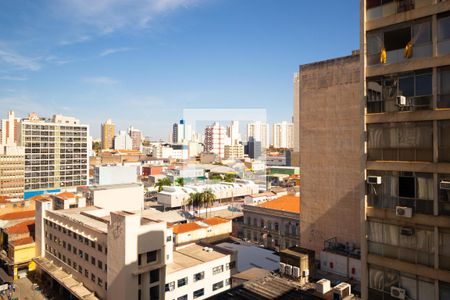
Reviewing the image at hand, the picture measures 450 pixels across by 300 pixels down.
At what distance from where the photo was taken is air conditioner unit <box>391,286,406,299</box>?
23.2 feet

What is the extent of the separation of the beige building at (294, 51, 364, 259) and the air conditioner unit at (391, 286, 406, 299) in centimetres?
1831

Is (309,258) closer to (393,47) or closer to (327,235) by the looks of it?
(327,235)

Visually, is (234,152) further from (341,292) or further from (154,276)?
(341,292)

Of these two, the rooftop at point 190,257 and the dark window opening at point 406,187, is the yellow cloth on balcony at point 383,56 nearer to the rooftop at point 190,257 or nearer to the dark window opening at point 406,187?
the dark window opening at point 406,187

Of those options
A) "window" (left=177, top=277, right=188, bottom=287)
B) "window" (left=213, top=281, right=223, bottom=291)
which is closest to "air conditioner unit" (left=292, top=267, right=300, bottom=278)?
"window" (left=177, top=277, right=188, bottom=287)

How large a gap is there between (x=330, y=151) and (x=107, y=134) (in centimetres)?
18214

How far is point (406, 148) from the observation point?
7.20 metres

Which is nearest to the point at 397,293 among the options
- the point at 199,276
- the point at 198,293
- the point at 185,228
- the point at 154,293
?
the point at 154,293

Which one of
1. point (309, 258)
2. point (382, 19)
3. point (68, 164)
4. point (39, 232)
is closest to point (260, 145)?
point (68, 164)

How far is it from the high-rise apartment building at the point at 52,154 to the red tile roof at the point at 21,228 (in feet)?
115

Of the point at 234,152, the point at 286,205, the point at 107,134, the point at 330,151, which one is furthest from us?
the point at 107,134

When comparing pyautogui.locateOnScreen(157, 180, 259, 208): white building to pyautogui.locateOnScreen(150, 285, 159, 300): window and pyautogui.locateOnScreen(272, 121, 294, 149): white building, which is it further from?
pyautogui.locateOnScreen(272, 121, 294, 149): white building

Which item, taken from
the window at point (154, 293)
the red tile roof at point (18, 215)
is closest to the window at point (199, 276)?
the window at point (154, 293)

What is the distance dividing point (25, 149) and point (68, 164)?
9268 millimetres
